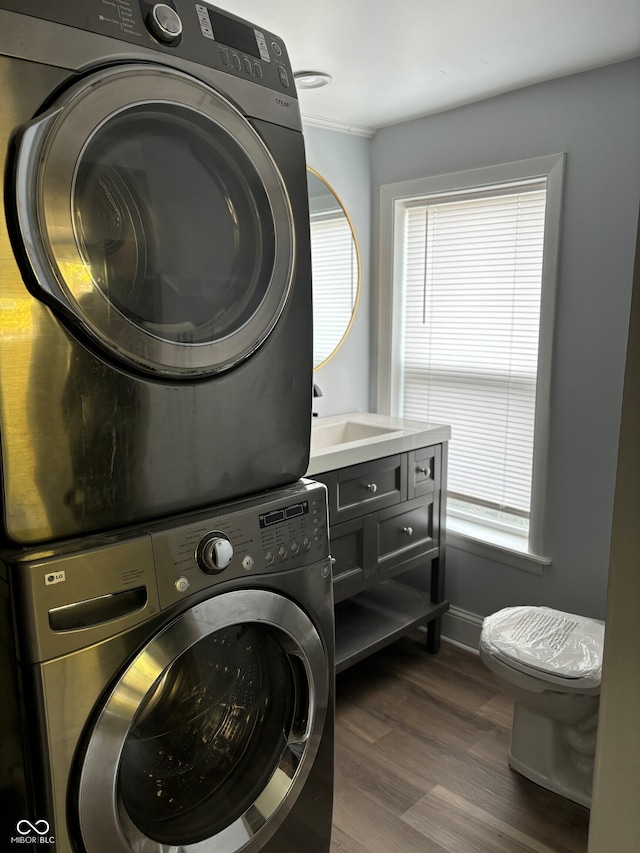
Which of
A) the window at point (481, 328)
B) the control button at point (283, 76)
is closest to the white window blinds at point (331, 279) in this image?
the window at point (481, 328)

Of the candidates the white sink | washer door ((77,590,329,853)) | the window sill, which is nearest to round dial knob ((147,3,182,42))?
washer door ((77,590,329,853))

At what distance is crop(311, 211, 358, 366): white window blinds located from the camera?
2838 mm

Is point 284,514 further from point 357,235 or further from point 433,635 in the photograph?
point 357,235

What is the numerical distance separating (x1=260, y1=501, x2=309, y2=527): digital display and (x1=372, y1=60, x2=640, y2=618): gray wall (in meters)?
1.42

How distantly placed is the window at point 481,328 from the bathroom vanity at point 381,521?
26 cm

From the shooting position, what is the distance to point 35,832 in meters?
1.04

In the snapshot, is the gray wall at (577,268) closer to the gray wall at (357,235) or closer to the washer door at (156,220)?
the gray wall at (357,235)

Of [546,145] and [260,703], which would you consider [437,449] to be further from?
[260,703]

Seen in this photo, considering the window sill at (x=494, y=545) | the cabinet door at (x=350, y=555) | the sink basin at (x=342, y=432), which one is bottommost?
the window sill at (x=494, y=545)

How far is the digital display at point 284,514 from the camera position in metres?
1.31

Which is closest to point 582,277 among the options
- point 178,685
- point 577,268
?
point 577,268

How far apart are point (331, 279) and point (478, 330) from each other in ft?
2.27

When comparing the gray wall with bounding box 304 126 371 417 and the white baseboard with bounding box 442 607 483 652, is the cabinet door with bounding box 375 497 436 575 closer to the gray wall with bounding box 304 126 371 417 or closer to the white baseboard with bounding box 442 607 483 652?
the white baseboard with bounding box 442 607 483 652

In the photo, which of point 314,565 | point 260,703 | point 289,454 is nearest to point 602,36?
point 289,454
